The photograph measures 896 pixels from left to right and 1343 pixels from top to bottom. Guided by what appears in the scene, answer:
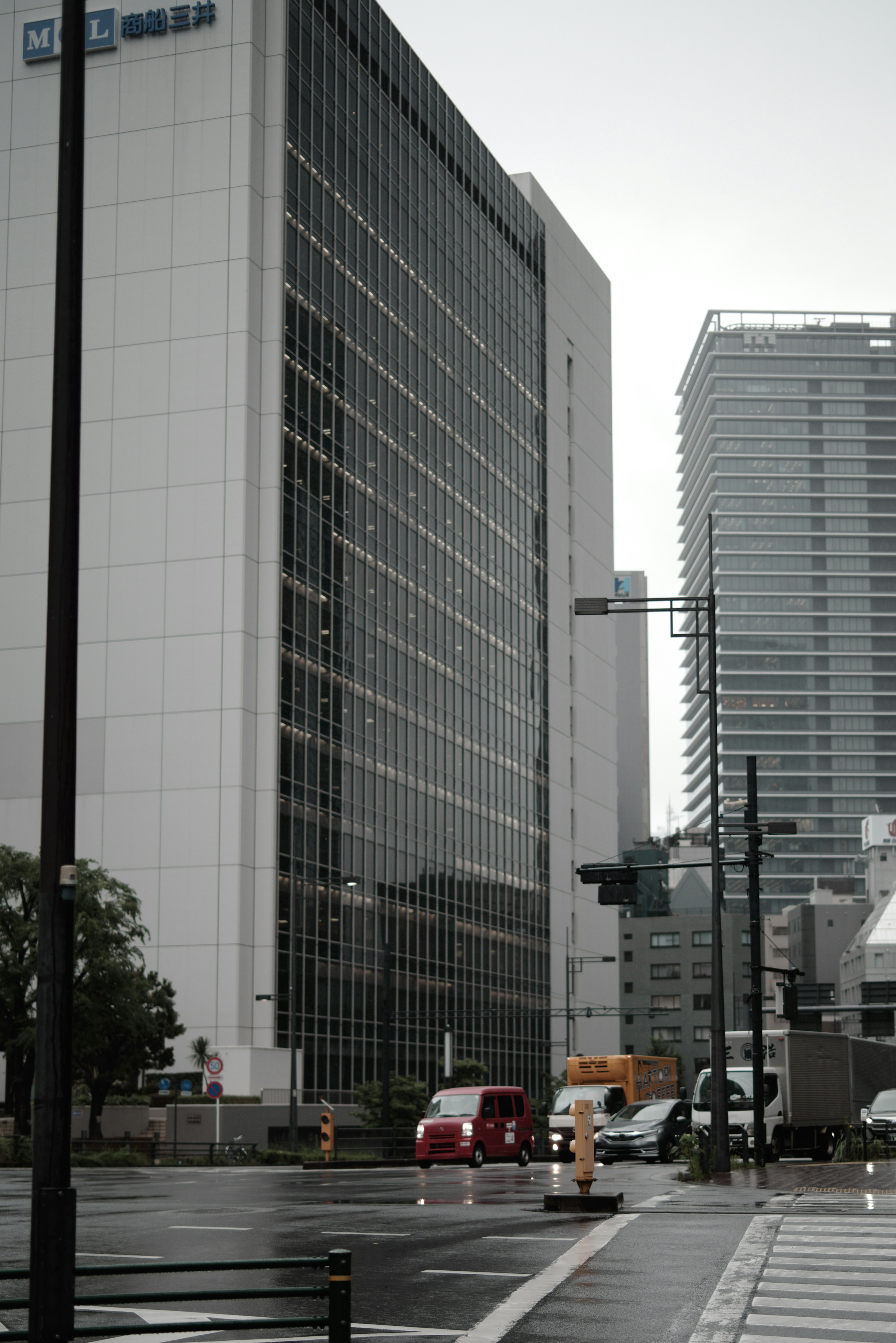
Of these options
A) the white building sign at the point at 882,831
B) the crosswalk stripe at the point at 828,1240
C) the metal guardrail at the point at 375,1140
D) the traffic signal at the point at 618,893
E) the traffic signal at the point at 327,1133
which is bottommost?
the metal guardrail at the point at 375,1140

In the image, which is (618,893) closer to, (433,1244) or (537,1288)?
(433,1244)

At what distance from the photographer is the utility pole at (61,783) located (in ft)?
23.0

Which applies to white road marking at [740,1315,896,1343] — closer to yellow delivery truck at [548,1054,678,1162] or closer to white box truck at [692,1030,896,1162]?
white box truck at [692,1030,896,1162]

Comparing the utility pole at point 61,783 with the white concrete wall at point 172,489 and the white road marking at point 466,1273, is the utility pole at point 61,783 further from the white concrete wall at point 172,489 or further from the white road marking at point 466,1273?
the white concrete wall at point 172,489

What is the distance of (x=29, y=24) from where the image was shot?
80.4 metres

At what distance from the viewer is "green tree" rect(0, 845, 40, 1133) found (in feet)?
176

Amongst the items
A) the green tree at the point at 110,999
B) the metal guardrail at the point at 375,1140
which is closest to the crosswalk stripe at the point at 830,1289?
the green tree at the point at 110,999

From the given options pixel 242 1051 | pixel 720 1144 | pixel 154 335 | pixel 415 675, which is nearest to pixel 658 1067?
pixel 242 1051

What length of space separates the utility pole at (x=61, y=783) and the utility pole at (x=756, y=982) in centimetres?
2548

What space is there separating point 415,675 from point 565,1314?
75.5 meters

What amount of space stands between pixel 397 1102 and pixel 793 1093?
30995 mm

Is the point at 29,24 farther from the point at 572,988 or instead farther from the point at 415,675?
the point at 572,988

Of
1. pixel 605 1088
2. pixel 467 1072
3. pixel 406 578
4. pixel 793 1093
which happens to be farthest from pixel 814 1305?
pixel 406 578

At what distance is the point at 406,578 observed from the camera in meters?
86.9
